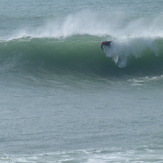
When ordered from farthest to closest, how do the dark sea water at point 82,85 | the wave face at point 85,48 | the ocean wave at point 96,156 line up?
1. the wave face at point 85,48
2. the dark sea water at point 82,85
3. the ocean wave at point 96,156

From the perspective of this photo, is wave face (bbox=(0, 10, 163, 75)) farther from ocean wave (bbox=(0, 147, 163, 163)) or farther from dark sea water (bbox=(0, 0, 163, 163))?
ocean wave (bbox=(0, 147, 163, 163))

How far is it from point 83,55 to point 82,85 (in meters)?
4.39

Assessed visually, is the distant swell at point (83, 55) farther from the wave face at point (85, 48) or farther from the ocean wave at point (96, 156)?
the ocean wave at point (96, 156)

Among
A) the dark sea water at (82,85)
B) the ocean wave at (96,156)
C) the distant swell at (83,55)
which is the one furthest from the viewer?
the distant swell at (83,55)

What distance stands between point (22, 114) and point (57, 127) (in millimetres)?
2203

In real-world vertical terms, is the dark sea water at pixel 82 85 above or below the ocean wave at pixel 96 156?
above

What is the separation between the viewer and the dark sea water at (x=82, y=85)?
29.7 metres

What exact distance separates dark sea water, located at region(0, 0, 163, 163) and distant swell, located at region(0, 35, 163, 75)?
0.04 metres

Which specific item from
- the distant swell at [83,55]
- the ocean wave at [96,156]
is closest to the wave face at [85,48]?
the distant swell at [83,55]

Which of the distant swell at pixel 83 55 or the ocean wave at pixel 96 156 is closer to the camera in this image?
the ocean wave at pixel 96 156

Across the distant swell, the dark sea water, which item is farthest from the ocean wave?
the distant swell

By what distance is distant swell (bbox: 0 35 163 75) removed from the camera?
133ft

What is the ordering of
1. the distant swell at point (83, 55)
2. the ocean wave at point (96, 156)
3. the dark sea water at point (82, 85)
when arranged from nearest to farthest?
the ocean wave at point (96, 156), the dark sea water at point (82, 85), the distant swell at point (83, 55)

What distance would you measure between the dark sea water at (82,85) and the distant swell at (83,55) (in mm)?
43
